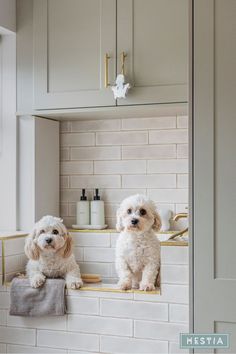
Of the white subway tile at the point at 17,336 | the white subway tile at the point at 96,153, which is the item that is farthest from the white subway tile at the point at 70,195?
the white subway tile at the point at 17,336

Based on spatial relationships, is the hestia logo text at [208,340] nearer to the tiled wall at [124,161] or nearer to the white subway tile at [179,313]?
the white subway tile at [179,313]

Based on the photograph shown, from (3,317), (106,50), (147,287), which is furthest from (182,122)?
(3,317)

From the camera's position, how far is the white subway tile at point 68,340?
2691 millimetres

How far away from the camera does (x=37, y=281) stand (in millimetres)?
2734

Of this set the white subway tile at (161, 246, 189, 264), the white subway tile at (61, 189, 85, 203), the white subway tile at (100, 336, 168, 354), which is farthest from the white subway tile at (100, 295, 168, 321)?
the white subway tile at (61, 189, 85, 203)

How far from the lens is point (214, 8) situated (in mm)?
2273

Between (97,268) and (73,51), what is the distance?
1.26 meters

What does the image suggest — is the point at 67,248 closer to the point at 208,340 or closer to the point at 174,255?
the point at 174,255

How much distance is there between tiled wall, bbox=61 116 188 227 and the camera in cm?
316

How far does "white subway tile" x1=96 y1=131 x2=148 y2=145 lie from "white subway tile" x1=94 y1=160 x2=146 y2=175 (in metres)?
0.12

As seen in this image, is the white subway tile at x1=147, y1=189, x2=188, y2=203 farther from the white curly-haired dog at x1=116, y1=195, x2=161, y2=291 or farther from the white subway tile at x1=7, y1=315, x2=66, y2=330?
the white subway tile at x1=7, y1=315, x2=66, y2=330

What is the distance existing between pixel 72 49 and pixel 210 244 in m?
1.39

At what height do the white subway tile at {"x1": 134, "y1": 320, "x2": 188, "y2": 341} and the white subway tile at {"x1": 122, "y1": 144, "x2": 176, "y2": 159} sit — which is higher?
the white subway tile at {"x1": 122, "y1": 144, "x2": 176, "y2": 159}

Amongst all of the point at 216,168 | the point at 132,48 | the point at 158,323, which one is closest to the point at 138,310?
the point at 158,323
